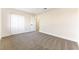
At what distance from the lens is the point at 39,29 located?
1711mm

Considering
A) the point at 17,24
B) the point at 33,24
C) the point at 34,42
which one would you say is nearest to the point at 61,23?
the point at 33,24

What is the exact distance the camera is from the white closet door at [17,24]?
162cm

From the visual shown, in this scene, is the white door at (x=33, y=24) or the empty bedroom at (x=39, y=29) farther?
the white door at (x=33, y=24)

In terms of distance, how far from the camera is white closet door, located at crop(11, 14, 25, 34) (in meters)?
1.62

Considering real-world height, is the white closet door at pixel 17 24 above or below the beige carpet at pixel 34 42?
above

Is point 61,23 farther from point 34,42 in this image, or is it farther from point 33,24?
point 34,42

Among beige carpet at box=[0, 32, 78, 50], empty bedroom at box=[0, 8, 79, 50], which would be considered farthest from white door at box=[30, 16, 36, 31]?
beige carpet at box=[0, 32, 78, 50]

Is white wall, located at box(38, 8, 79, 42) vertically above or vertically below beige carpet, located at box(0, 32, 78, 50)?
above

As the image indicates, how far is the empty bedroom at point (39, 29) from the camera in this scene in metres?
1.56

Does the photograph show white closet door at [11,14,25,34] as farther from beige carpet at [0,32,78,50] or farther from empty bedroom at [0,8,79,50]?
beige carpet at [0,32,78,50]

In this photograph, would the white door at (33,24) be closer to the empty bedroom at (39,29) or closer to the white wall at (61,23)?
the empty bedroom at (39,29)

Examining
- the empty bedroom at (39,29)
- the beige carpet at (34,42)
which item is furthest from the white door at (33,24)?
the beige carpet at (34,42)

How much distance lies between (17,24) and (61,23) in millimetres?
926
